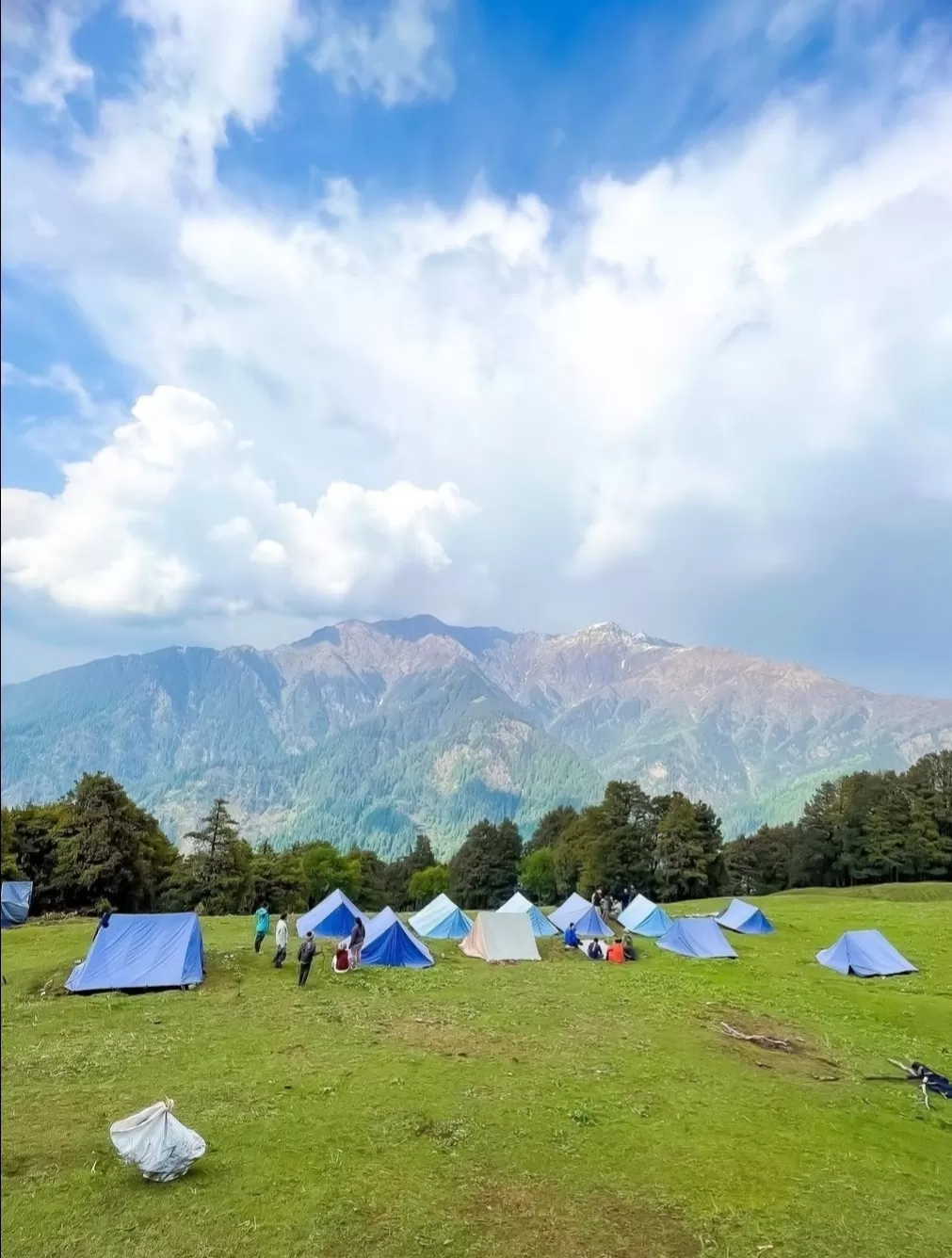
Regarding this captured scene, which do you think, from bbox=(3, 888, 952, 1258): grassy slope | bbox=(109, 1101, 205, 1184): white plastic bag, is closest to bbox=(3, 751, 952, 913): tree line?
bbox=(3, 888, 952, 1258): grassy slope

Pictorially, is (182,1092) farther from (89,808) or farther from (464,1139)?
(89,808)

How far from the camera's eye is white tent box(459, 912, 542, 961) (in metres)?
27.8

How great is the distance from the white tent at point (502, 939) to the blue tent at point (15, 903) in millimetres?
20086

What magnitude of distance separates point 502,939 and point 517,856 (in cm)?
6169

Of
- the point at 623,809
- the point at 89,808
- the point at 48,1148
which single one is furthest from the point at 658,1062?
the point at 623,809

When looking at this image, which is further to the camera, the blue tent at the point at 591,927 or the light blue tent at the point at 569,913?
the light blue tent at the point at 569,913

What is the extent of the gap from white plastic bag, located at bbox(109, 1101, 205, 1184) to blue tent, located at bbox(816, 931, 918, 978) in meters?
25.6

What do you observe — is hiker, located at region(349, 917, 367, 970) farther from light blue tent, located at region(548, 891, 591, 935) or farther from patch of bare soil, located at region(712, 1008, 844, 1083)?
light blue tent, located at region(548, 891, 591, 935)

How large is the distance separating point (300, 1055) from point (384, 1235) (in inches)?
263

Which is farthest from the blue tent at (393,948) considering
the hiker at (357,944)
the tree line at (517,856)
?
the tree line at (517,856)

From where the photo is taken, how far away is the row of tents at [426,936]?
2088 cm

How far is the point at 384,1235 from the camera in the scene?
29.3 ft

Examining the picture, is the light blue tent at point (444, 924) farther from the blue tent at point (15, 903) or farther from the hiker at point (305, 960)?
the blue tent at point (15, 903)

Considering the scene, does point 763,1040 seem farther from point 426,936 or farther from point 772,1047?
point 426,936
